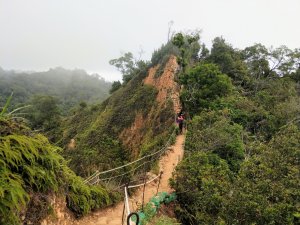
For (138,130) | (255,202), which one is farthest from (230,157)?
(138,130)

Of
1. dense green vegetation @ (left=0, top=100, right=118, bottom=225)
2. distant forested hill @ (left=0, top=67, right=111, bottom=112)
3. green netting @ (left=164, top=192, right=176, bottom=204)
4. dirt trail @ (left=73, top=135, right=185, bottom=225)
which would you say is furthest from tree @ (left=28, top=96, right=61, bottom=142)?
dense green vegetation @ (left=0, top=100, right=118, bottom=225)

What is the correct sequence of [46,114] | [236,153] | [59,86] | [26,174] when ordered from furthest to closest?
[59,86]
[46,114]
[236,153]
[26,174]

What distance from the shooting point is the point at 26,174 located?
5.07 metres

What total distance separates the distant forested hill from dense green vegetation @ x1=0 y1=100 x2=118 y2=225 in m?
70.8

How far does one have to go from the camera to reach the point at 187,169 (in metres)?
10.6

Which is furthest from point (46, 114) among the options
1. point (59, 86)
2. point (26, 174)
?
point (59, 86)

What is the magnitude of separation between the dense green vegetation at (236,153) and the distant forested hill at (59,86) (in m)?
57.5

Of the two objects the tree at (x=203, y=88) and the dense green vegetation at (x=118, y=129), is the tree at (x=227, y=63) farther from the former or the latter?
the tree at (x=203, y=88)

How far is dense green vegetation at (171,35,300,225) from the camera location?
313 inches

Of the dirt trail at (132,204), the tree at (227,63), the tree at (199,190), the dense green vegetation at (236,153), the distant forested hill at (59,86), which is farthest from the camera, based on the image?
the distant forested hill at (59,86)

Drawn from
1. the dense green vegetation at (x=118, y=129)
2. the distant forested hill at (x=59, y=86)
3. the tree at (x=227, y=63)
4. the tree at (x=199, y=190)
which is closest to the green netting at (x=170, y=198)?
the tree at (x=199, y=190)

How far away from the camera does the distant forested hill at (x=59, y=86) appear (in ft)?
303

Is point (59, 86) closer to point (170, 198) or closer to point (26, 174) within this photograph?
point (170, 198)

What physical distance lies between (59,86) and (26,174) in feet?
450
